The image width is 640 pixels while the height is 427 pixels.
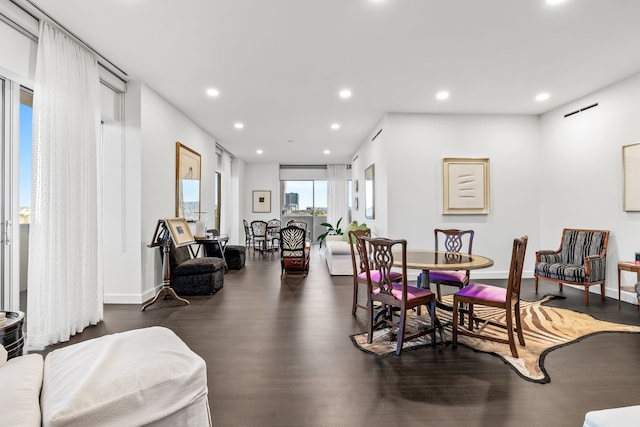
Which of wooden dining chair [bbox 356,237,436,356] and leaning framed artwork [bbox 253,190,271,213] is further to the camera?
leaning framed artwork [bbox 253,190,271,213]

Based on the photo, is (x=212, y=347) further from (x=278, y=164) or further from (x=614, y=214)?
(x=278, y=164)

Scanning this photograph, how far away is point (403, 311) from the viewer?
2.66 meters

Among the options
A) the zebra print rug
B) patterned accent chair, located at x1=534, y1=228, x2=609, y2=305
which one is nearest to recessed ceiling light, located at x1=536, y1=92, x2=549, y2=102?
patterned accent chair, located at x1=534, y1=228, x2=609, y2=305

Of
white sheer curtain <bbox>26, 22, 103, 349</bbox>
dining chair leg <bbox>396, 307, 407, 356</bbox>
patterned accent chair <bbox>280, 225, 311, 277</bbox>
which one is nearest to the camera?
dining chair leg <bbox>396, 307, 407, 356</bbox>

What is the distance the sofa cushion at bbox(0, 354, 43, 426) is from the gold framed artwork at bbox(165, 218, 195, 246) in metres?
2.96

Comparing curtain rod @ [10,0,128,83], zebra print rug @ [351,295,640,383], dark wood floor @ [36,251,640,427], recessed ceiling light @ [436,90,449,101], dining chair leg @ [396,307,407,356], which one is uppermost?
recessed ceiling light @ [436,90,449,101]

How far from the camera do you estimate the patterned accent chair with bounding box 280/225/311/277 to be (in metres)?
6.19

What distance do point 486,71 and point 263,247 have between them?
7.76m

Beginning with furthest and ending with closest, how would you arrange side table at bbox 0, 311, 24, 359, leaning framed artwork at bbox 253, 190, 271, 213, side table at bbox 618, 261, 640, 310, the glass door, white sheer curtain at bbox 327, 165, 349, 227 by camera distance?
the glass door → white sheer curtain at bbox 327, 165, 349, 227 → leaning framed artwork at bbox 253, 190, 271, 213 → side table at bbox 618, 261, 640, 310 → side table at bbox 0, 311, 24, 359

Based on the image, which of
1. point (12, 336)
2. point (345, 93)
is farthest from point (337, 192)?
point (12, 336)

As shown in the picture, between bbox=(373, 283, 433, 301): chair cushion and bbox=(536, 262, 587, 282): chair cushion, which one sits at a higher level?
bbox=(373, 283, 433, 301): chair cushion

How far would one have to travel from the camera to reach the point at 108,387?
1198 millimetres

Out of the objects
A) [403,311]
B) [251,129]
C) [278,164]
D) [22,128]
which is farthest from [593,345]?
[278,164]

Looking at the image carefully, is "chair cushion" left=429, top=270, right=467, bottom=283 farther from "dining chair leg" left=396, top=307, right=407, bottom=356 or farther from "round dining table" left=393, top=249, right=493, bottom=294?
"dining chair leg" left=396, top=307, right=407, bottom=356
